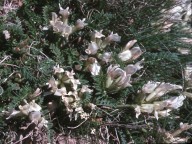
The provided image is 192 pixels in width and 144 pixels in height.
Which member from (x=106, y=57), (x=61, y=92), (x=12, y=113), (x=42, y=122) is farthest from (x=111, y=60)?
(x=12, y=113)

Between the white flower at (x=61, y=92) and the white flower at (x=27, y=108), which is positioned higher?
the white flower at (x=61, y=92)

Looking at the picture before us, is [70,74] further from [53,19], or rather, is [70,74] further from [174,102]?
[174,102]

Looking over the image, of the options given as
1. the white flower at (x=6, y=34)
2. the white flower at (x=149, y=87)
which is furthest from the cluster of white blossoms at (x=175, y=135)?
the white flower at (x=6, y=34)

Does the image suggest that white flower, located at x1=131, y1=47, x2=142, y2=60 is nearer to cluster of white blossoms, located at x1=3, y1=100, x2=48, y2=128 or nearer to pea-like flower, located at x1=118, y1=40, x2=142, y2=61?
pea-like flower, located at x1=118, y1=40, x2=142, y2=61

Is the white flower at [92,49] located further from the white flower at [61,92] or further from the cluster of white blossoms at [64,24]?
the white flower at [61,92]

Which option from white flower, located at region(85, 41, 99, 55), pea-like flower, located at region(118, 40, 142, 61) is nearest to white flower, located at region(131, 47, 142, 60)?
pea-like flower, located at region(118, 40, 142, 61)

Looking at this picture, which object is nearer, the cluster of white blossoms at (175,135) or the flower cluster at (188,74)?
the cluster of white blossoms at (175,135)
